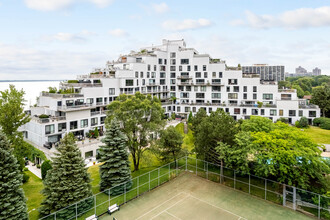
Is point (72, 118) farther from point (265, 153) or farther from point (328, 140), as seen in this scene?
point (328, 140)

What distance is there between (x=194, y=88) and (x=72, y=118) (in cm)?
3140

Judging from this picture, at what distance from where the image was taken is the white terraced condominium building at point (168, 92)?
3744 cm

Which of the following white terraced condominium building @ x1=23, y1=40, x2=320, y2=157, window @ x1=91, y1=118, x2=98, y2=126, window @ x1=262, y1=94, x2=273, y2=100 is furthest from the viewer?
window @ x1=262, y1=94, x2=273, y2=100

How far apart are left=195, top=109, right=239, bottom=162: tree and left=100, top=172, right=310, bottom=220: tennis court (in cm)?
353

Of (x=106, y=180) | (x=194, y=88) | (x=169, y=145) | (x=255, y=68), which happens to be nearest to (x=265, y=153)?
(x=169, y=145)

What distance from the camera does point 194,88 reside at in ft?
189

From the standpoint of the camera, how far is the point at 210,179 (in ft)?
84.3

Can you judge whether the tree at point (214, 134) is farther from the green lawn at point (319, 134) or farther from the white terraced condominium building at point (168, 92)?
the green lawn at point (319, 134)

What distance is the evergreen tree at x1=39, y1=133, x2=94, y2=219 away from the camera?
58.5 ft

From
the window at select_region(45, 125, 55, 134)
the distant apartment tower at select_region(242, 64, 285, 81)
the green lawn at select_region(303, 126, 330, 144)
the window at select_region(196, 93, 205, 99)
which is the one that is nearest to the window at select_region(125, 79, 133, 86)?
the window at select_region(45, 125, 55, 134)

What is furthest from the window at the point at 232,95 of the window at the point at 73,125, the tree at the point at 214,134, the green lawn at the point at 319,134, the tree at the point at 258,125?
the window at the point at 73,125

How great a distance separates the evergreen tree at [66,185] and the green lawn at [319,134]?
119 ft

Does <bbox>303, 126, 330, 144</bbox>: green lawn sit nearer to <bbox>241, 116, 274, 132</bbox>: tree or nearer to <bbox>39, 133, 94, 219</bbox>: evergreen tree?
<bbox>241, 116, 274, 132</bbox>: tree

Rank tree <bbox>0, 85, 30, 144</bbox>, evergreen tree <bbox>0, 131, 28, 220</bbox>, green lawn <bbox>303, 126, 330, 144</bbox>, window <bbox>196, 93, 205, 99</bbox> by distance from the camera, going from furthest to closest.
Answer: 1. window <bbox>196, 93, 205, 99</bbox>
2. green lawn <bbox>303, 126, 330, 144</bbox>
3. tree <bbox>0, 85, 30, 144</bbox>
4. evergreen tree <bbox>0, 131, 28, 220</bbox>
